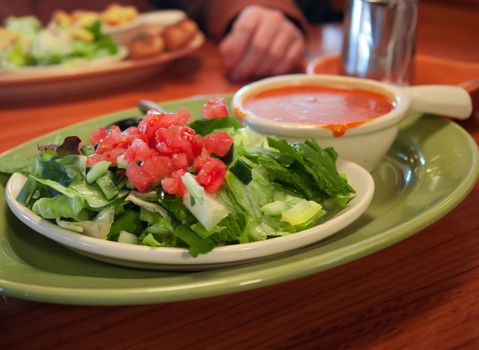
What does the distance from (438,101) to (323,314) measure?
711 mm

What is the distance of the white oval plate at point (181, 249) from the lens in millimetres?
887

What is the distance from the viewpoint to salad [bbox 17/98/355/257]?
3.06 feet

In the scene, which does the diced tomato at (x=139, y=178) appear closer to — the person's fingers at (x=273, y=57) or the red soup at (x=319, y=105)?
Result: the red soup at (x=319, y=105)

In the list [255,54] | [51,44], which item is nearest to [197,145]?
[255,54]

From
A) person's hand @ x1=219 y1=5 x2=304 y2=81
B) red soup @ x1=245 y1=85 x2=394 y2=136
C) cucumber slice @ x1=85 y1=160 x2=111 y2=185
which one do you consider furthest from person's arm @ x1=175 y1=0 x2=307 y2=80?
cucumber slice @ x1=85 y1=160 x2=111 y2=185

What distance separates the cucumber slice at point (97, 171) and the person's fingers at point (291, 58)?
139 cm

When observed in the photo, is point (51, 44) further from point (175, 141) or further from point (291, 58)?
point (175, 141)

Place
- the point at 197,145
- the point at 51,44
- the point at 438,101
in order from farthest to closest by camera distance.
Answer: the point at 51,44 < the point at 438,101 < the point at 197,145

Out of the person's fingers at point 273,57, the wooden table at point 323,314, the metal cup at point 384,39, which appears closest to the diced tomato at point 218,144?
the wooden table at point 323,314

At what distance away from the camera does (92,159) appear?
101 cm

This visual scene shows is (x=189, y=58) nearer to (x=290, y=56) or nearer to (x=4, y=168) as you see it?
(x=290, y=56)

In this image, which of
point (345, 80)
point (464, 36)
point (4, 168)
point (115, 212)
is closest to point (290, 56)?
point (345, 80)

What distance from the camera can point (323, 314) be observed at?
926 millimetres

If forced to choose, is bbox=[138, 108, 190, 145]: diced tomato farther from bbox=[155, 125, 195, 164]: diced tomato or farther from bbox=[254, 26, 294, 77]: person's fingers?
bbox=[254, 26, 294, 77]: person's fingers
